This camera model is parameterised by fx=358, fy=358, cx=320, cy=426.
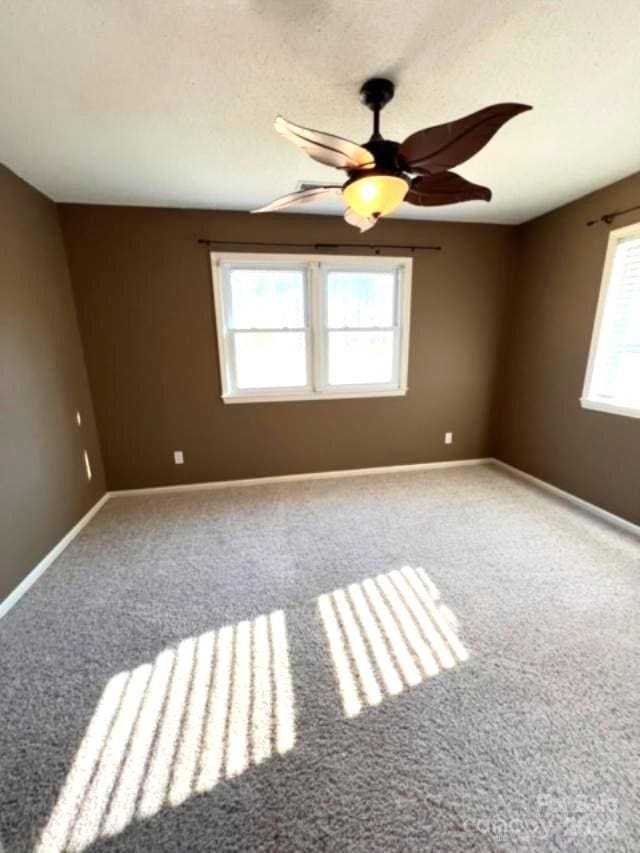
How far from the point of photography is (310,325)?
3.31 metres

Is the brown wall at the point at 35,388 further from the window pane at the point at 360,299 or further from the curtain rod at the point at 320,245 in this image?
the window pane at the point at 360,299

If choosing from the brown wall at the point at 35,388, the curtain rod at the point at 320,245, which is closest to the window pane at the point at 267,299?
the curtain rod at the point at 320,245

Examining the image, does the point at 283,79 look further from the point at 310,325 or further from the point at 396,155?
the point at 310,325

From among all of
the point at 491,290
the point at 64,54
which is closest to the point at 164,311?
the point at 64,54

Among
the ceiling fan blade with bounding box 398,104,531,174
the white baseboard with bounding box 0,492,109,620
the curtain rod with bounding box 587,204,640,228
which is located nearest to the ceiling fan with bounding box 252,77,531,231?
the ceiling fan blade with bounding box 398,104,531,174

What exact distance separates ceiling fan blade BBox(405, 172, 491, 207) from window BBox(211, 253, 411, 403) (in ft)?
5.25

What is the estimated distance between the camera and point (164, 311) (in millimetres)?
3055

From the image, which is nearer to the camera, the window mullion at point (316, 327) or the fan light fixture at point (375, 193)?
the fan light fixture at point (375, 193)

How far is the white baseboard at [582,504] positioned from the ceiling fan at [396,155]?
8.19 ft

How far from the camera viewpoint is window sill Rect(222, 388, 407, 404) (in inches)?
131

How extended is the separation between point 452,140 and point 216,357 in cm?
244

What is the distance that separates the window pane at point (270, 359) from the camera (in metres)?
3.29

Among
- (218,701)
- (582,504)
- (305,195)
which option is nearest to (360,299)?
(305,195)

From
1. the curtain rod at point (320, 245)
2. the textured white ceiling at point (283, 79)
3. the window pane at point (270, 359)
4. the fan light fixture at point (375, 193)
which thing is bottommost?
the window pane at point (270, 359)
